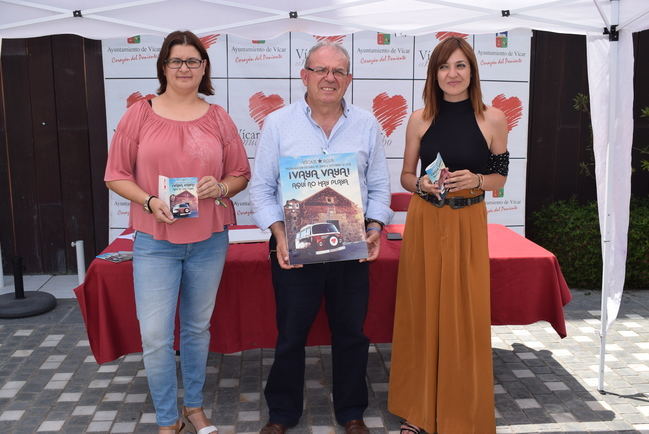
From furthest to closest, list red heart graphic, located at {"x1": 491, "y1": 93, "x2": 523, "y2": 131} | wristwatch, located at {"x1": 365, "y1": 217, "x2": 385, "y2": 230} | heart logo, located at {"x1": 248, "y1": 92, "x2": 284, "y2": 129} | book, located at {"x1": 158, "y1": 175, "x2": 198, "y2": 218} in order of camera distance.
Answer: red heart graphic, located at {"x1": 491, "y1": 93, "x2": 523, "y2": 131} < heart logo, located at {"x1": 248, "y1": 92, "x2": 284, "y2": 129} < wristwatch, located at {"x1": 365, "y1": 217, "x2": 385, "y2": 230} < book, located at {"x1": 158, "y1": 175, "x2": 198, "y2": 218}

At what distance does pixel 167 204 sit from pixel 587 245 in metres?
4.49

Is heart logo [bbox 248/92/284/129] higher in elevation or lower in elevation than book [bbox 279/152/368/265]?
higher

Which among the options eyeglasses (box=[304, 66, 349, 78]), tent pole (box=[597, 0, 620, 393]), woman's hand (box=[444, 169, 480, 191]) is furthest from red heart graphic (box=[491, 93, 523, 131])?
eyeglasses (box=[304, 66, 349, 78])

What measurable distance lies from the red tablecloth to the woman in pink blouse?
0.51 m

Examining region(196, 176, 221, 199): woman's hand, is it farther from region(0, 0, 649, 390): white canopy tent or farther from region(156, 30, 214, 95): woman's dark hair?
region(0, 0, 649, 390): white canopy tent

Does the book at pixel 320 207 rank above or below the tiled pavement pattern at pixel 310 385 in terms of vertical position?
above

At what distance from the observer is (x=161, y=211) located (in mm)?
2775

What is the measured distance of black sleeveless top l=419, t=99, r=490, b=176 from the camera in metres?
3.04

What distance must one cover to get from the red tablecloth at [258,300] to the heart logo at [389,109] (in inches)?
96.5

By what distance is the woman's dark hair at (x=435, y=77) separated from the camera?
2.96m

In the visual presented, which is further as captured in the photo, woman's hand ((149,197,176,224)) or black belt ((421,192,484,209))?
black belt ((421,192,484,209))

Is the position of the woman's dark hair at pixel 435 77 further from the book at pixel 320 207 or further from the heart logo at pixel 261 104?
the heart logo at pixel 261 104

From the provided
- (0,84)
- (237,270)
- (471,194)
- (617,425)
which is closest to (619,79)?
(471,194)

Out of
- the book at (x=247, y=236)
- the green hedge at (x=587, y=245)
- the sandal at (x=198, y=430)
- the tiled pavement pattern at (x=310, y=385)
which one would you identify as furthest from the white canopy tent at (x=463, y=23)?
the sandal at (x=198, y=430)
